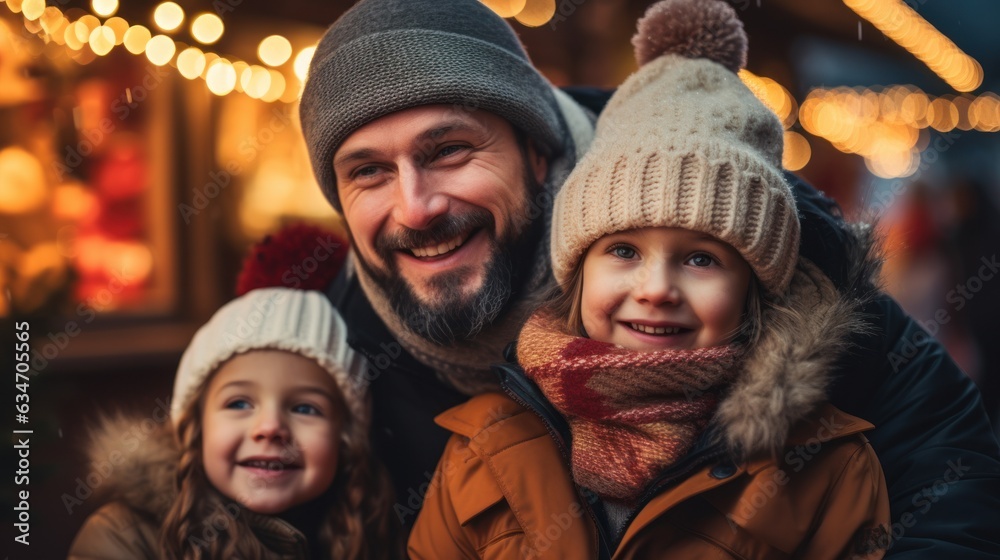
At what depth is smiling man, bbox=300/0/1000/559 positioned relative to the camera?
1924 mm

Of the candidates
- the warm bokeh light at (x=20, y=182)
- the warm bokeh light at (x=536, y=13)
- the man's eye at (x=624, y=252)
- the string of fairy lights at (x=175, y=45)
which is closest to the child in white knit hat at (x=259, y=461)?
the man's eye at (x=624, y=252)

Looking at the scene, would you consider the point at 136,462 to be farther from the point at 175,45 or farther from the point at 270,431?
the point at 175,45

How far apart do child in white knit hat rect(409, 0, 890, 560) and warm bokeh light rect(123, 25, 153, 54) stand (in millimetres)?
3114

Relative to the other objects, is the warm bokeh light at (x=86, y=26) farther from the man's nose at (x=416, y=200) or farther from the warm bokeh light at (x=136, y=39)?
the man's nose at (x=416, y=200)

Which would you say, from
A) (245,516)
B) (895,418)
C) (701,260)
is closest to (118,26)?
(245,516)

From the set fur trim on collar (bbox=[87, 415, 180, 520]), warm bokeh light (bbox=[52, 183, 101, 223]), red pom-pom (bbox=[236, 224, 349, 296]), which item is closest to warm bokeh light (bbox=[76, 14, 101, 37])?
warm bokeh light (bbox=[52, 183, 101, 223])

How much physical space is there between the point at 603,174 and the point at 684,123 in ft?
0.68

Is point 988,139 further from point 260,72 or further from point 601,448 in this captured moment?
point 601,448

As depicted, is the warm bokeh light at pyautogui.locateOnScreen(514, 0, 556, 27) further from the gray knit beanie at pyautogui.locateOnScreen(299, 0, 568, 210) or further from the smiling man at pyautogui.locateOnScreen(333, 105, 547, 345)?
the smiling man at pyautogui.locateOnScreen(333, 105, 547, 345)

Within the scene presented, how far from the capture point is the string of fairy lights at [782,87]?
400 cm

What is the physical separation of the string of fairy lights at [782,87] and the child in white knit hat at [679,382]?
0.41m

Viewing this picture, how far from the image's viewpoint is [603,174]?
181cm

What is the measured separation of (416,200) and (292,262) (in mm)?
575

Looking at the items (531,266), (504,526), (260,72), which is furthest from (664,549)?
(260,72)
